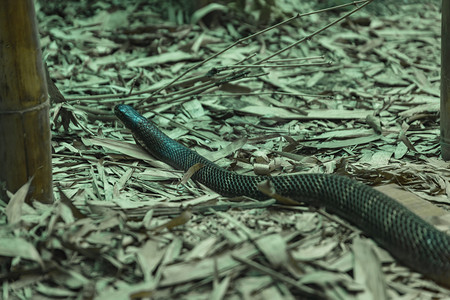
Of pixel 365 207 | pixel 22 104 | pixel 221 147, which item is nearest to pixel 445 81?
pixel 365 207

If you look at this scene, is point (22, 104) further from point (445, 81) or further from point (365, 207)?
point (445, 81)

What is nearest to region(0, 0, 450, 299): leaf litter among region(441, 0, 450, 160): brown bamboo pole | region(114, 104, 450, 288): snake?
region(114, 104, 450, 288): snake

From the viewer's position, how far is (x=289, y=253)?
2.59 meters

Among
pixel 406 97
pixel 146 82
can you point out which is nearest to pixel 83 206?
pixel 146 82

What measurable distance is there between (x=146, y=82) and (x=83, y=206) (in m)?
2.65

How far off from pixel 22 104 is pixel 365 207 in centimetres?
166

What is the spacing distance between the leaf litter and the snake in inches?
2.5

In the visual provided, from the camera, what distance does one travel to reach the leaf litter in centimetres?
261

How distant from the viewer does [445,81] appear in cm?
393

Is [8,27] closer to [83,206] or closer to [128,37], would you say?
[83,206]

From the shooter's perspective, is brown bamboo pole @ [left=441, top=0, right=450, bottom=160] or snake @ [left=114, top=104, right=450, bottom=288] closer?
snake @ [left=114, top=104, right=450, bottom=288]

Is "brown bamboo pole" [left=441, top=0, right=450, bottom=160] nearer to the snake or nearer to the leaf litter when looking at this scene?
the leaf litter

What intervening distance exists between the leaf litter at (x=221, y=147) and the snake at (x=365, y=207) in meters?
0.06

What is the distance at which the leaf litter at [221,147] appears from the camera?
8.55ft
